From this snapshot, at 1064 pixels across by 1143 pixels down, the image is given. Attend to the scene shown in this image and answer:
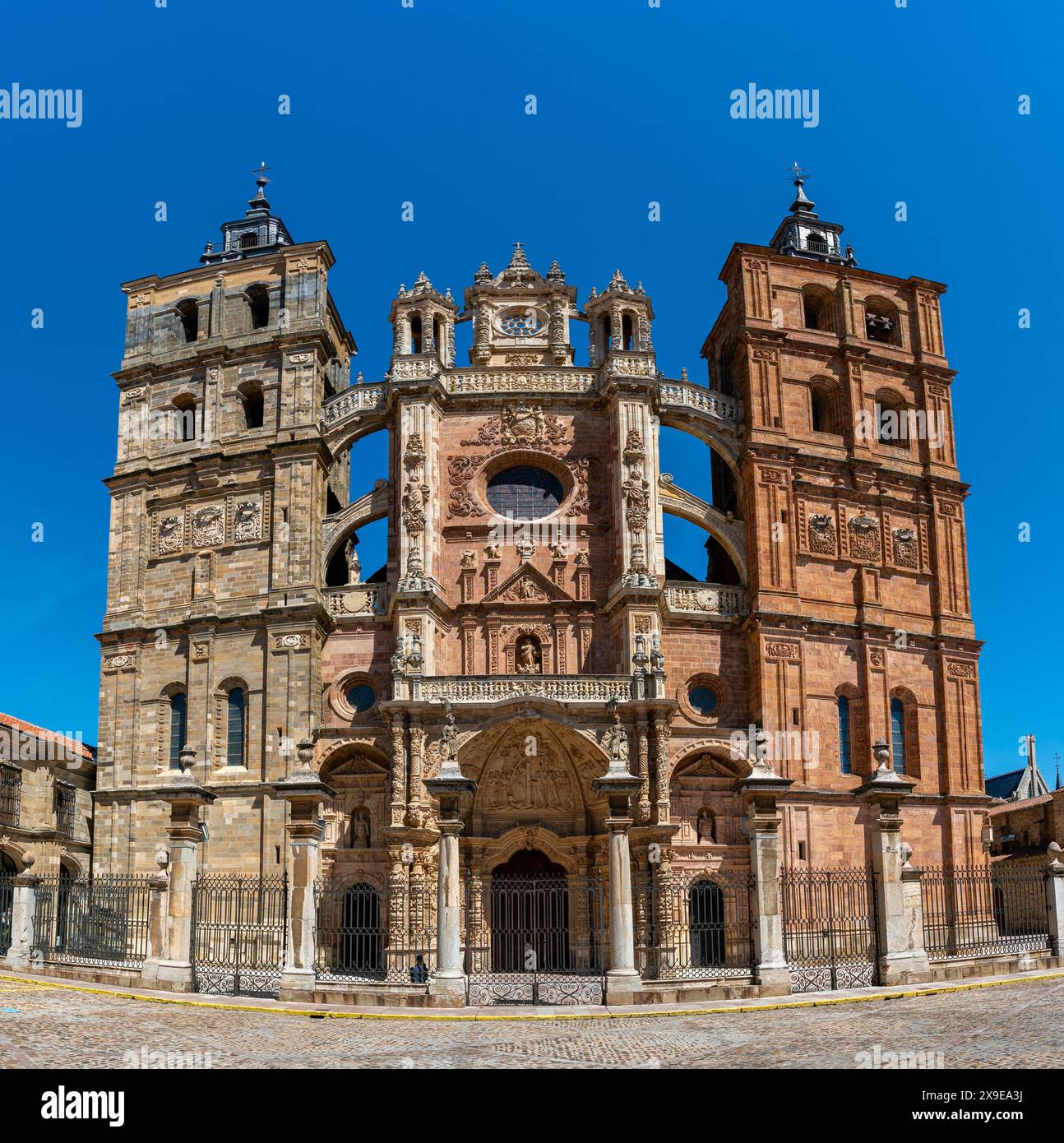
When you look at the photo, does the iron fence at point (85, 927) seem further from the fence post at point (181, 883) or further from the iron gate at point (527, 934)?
the iron gate at point (527, 934)

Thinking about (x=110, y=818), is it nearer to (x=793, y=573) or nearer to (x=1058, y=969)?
(x=793, y=573)

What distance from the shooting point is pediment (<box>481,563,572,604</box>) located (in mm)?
36125

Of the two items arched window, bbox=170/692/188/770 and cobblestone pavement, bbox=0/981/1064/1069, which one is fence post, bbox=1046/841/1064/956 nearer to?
cobblestone pavement, bbox=0/981/1064/1069

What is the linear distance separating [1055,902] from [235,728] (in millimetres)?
21994

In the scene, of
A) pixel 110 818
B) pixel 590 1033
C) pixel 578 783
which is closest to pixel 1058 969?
pixel 590 1033

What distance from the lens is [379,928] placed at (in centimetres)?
2947

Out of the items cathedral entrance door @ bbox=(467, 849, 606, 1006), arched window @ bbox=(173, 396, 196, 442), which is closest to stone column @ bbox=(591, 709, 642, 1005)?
cathedral entrance door @ bbox=(467, 849, 606, 1006)

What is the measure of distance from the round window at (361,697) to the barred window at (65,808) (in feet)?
30.8

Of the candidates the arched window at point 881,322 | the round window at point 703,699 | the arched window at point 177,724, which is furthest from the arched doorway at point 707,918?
the arched window at point 881,322

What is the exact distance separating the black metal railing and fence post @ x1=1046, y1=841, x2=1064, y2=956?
26968 mm

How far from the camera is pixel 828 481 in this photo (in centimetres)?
3831

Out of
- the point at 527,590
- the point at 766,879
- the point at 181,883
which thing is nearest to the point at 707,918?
the point at 527,590
